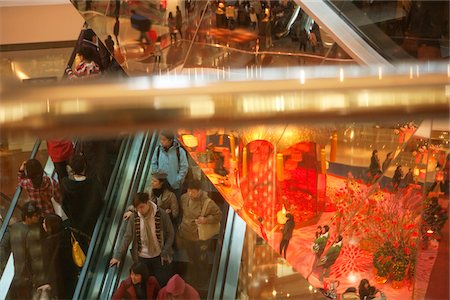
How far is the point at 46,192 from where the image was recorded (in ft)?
10.1

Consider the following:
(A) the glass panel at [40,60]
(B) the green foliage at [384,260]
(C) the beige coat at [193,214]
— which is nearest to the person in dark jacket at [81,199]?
(C) the beige coat at [193,214]

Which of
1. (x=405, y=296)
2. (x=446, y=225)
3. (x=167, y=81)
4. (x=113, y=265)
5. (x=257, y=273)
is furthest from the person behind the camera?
(x=257, y=273)

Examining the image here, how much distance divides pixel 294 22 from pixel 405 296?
1017 mm

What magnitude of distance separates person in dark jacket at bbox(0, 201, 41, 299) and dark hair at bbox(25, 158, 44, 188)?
165 mm

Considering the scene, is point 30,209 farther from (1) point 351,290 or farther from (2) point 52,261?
(1) point 351,290

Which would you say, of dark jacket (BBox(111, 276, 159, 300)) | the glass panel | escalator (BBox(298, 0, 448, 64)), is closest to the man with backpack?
dark jacket (BBox(111, 276, 159, 300))

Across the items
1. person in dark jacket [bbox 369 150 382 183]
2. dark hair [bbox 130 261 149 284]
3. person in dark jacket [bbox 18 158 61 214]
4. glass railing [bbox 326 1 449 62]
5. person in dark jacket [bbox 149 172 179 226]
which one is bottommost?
dark hair [bbox 130 261 149 284]

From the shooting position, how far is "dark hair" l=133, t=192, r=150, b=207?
346cm

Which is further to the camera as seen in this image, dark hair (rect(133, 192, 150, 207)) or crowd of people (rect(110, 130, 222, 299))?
dark hair (rect(133, 192, 150, 207))

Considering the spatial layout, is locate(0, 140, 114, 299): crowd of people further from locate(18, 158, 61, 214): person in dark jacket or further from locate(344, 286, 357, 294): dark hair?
locate(344, 286, 357, 294): dark hair

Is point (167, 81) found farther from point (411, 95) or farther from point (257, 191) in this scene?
point (257, 191)

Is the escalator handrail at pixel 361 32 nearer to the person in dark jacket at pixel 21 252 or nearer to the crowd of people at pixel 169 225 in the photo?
the crowd of people at pixel 169 225

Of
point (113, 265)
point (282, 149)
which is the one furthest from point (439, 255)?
point (113, 265)

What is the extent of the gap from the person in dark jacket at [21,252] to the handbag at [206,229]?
0.86 meters
